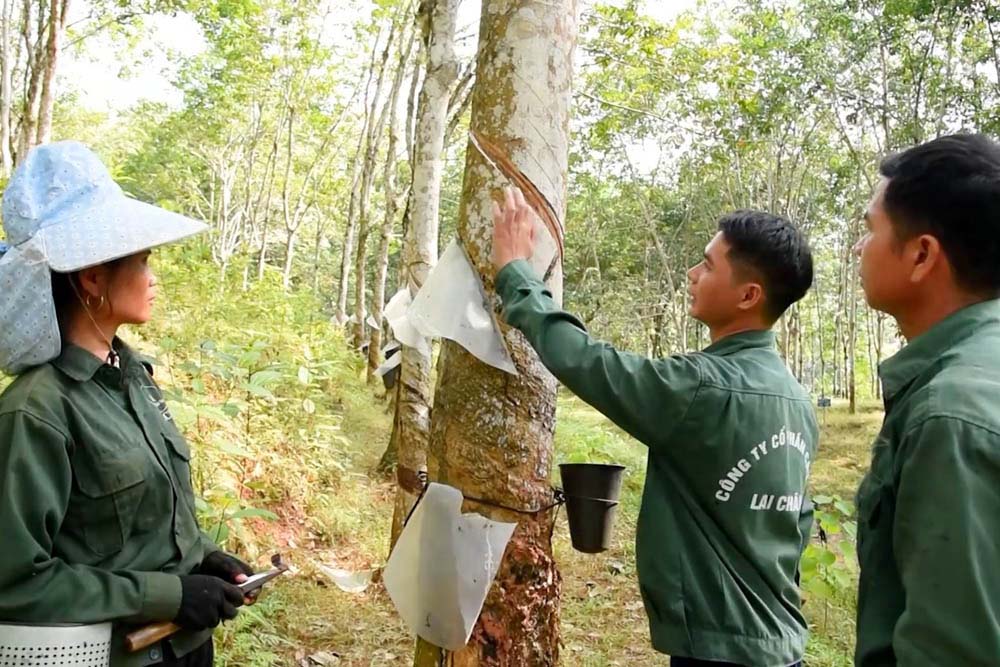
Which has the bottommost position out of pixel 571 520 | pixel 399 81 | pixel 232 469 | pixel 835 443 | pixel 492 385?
pixel 835 443

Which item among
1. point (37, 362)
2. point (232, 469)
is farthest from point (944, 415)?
point (232, 469)

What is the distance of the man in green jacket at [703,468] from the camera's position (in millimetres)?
1786

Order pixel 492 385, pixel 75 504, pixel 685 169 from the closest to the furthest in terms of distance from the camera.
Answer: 1. pixel 75 504
2. pixel 492 385
3. pixel 685 169

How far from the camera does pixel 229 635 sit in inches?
145

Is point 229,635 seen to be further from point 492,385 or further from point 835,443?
point 835,443

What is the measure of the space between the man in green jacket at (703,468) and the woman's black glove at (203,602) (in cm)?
93

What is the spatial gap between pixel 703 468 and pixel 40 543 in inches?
57.9

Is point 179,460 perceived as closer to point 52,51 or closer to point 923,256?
point 923,256

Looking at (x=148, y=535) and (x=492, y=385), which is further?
(x=492, y=385)

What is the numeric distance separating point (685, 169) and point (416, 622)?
19.6 m

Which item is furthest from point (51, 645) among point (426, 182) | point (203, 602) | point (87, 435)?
point (426, 182)

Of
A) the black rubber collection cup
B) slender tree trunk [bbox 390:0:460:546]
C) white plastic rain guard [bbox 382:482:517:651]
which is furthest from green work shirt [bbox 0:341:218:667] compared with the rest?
slender tree trunk [bbox 390:0:460:546]

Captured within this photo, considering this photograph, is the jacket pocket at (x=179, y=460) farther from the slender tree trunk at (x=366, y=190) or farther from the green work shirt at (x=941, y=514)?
the slender tree trunk at (x=366, y=190)

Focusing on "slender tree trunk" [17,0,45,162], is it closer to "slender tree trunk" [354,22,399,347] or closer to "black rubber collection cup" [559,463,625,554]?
"slender tree trunk" [354,22,399,347]
